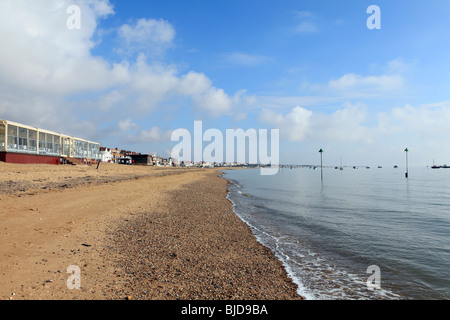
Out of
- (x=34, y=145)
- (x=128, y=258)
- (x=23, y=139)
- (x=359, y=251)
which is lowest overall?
(x=359, y=251)

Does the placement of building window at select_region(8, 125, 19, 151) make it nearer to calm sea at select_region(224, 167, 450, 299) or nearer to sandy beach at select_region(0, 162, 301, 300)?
sandy beach at select_region(0, 162, 301, 300)

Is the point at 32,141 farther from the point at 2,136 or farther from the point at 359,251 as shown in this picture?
the point at 359,251

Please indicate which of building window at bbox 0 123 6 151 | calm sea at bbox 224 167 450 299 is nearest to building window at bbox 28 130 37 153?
building window at bbox 0 123 6 151

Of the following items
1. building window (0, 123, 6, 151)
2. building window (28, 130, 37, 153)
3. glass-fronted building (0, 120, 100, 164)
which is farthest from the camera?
building window (28, 130, 37, 153)

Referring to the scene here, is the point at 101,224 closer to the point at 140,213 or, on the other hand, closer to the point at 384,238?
the point at 140,213

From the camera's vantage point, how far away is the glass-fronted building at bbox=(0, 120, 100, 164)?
132 ft

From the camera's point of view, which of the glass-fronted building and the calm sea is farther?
the glass-fronted building

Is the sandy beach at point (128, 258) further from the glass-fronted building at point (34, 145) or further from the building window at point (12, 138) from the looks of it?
the building window at point (12, 138)

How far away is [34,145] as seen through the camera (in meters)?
47.8

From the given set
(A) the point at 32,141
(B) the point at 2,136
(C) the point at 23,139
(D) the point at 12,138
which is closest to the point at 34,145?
(A) the point at 32,141

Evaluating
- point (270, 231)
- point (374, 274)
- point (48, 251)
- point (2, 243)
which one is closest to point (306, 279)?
point (374, 274)

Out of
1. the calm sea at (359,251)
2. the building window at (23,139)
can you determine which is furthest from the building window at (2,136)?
the calm sea at (359,251)

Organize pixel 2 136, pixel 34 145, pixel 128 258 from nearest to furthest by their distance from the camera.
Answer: pixel 128 258 → pixel 2 136 → pixel 34 145
